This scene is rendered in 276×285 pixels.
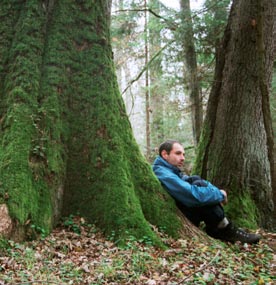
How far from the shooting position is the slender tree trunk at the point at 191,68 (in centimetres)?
1266

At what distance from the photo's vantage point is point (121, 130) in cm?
618

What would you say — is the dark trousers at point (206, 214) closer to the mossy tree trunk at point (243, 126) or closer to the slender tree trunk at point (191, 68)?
the mossy tree trunk at point (243, 126)

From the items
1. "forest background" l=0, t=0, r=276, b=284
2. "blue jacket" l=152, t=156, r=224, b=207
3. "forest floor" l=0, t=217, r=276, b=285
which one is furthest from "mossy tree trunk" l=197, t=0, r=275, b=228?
"forest floor" l=0, t=217, r=276, b=285

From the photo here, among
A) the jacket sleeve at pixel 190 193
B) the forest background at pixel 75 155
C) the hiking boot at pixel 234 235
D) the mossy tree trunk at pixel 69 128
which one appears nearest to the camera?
the forest background at pixel 75 155

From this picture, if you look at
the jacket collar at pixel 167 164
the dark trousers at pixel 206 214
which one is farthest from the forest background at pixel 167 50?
the dark trousers at pixel 206 214

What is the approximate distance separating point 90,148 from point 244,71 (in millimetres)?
4060

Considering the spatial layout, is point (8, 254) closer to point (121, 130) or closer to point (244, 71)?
point (121, 130)

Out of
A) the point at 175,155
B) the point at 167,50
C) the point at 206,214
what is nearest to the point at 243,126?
the point at 175,155

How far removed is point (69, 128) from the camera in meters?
5.95

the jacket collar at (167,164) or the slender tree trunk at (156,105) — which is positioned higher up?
the slender tree trunk at (156,105)

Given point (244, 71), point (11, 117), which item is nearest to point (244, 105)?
point (244, 71)

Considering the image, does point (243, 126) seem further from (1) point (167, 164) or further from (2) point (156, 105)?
(2) point (156, 105)

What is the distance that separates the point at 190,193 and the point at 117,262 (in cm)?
207

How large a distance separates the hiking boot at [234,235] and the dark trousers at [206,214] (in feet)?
0.50
